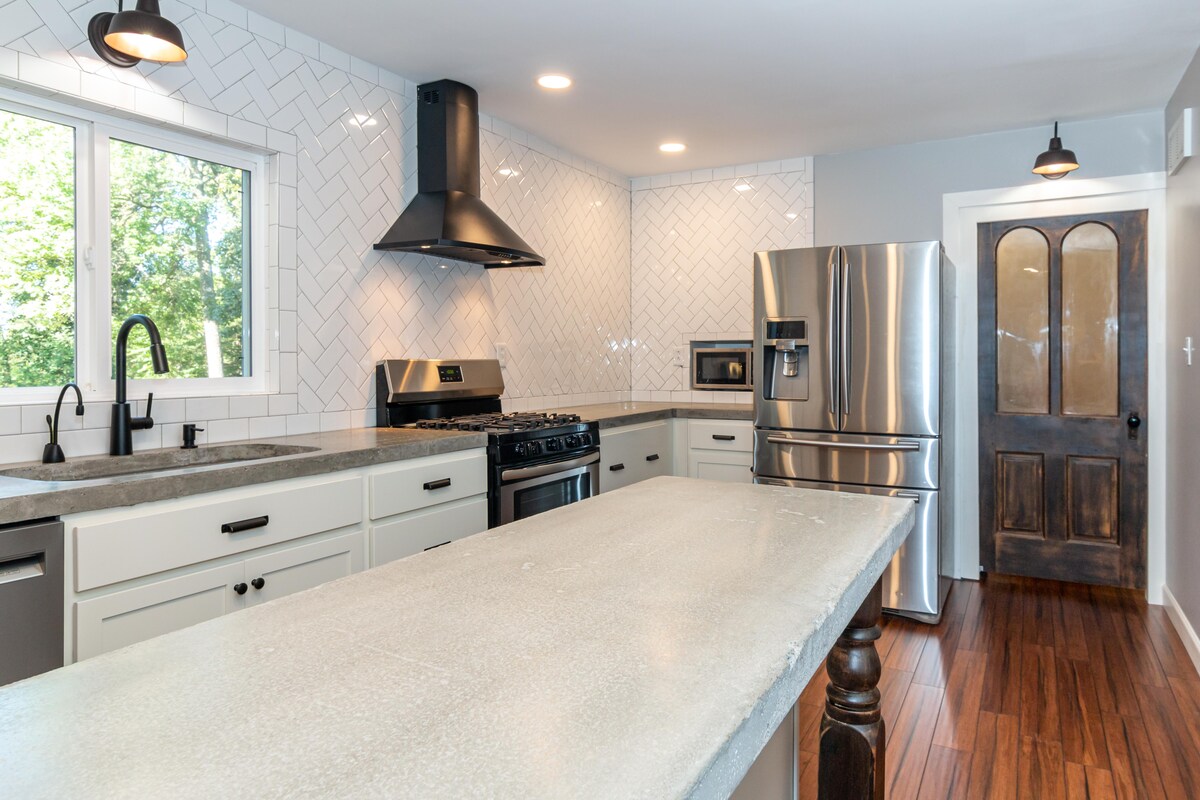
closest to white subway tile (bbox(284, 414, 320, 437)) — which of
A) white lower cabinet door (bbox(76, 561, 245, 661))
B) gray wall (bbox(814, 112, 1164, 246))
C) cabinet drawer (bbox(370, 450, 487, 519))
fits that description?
cabinet drawer (bbox(370, 450, 487, 519))

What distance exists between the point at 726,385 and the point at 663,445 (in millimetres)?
777

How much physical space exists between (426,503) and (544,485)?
24.7 inches

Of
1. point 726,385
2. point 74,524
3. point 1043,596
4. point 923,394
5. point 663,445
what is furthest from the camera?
point 726,385

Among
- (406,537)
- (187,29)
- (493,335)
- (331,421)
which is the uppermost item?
(187,29)

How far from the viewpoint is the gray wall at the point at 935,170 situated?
12.3 feet

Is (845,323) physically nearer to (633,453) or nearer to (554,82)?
(633,453)

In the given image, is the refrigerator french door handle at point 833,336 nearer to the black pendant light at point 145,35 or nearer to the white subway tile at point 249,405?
the white subway tile at point 249,405

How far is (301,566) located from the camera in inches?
86.7

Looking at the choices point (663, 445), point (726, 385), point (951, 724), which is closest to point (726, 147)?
point (726, 385)

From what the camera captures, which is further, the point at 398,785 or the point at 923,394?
the point at 923,394

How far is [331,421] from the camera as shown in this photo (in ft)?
9.90

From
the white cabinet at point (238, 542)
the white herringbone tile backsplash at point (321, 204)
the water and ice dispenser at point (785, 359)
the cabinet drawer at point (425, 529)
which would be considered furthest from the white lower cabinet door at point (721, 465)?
the white cabinet at point (238, 542)

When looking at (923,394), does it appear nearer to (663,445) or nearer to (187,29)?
(663,445)

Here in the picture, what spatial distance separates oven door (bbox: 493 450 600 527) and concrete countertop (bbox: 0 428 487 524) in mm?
225
